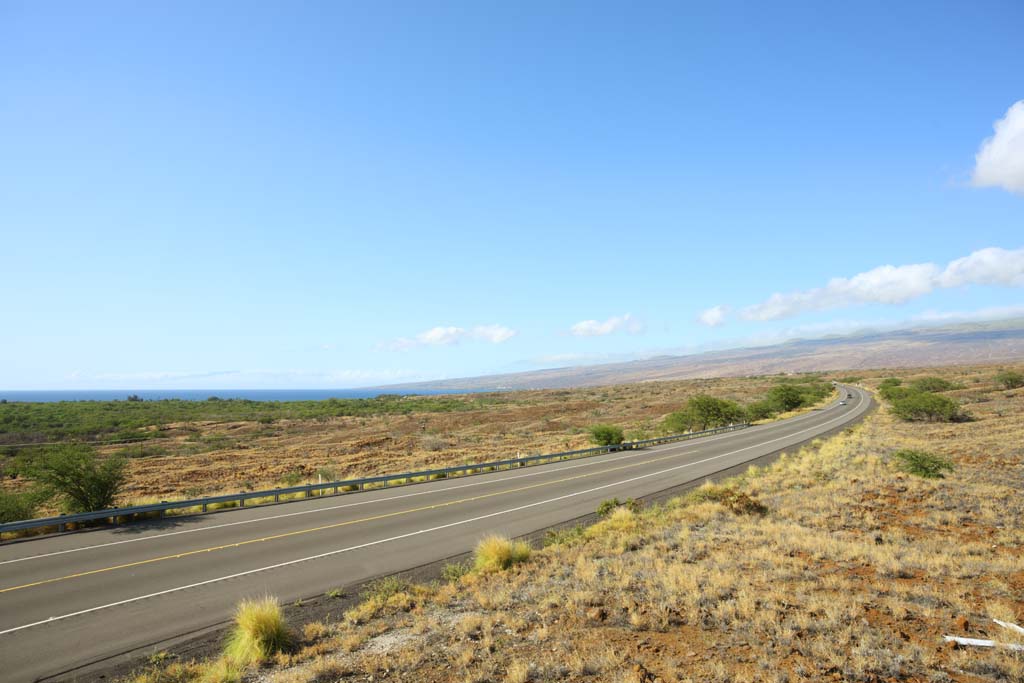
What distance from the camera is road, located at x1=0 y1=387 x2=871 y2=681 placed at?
861cm

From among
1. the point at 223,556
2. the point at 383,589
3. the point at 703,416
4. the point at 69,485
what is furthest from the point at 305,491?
the point at 703,416

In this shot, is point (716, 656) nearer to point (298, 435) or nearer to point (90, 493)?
point (90, 493)

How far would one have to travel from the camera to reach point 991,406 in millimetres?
46562

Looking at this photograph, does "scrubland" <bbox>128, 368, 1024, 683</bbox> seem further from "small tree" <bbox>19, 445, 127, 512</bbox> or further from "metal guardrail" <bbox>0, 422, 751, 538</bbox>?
"small tree" <bbox>19, 445, 127, 512</bbox>

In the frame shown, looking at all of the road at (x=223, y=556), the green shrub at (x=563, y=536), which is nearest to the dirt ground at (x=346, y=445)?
the road at (x=223, y=556)

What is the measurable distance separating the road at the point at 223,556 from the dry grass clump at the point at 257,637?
176 centimetres

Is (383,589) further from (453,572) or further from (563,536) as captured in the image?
(563,536)

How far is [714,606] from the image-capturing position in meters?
8.63

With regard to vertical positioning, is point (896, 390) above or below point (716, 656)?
below

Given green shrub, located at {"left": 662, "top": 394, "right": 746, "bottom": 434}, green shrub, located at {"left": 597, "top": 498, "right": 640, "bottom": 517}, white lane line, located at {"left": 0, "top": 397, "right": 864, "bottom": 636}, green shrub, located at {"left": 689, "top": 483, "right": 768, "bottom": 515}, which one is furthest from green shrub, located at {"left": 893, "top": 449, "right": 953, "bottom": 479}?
green shrub, located at {"left": 662, "top": 394, "right": 746, "bottom": 434}

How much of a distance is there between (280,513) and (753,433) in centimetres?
4079

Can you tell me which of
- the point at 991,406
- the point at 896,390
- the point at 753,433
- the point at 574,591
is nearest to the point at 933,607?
the point at 574,591

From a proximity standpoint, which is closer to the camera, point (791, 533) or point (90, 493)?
point (791, 533)

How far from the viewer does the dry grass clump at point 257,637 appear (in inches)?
293
